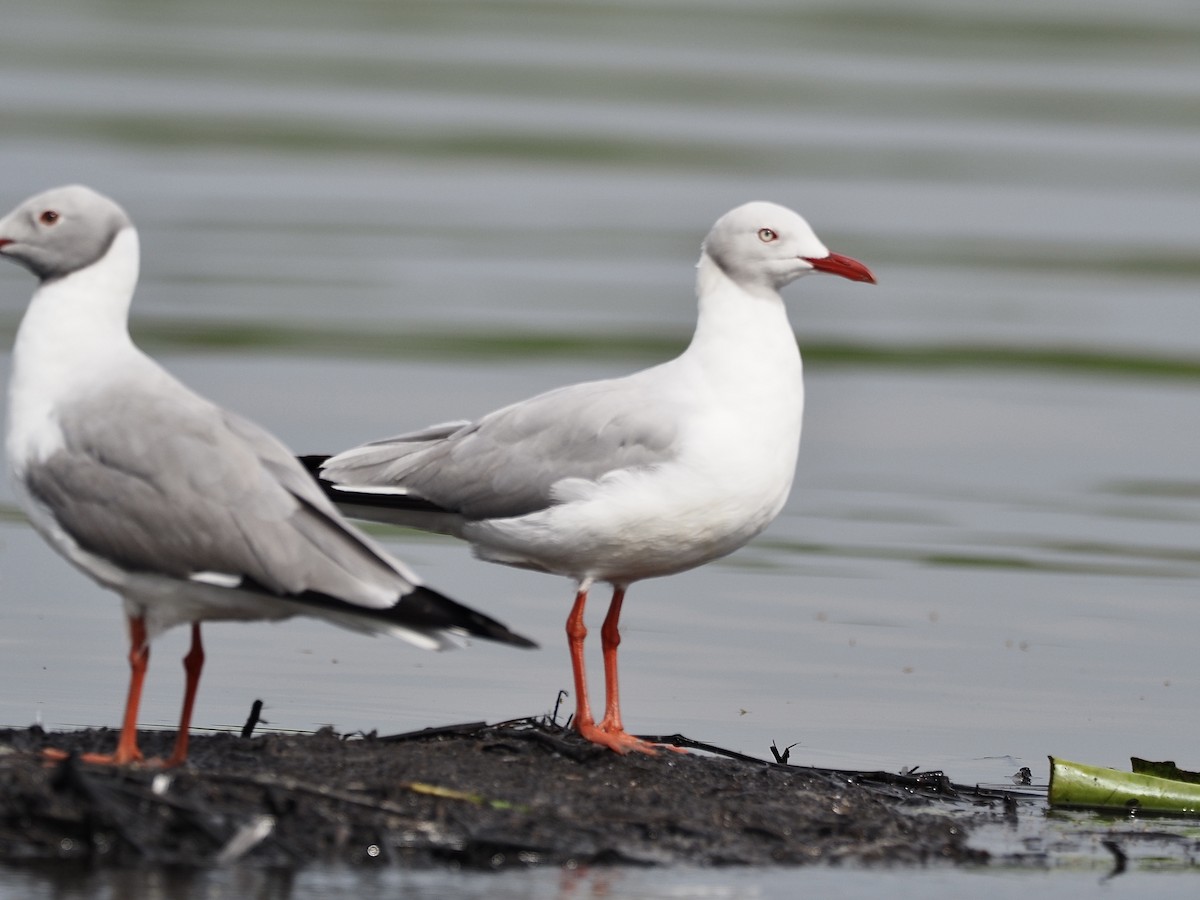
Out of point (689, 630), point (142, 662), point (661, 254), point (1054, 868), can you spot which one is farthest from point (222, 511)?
point (661, 254)

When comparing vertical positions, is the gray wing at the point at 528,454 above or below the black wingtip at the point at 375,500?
above

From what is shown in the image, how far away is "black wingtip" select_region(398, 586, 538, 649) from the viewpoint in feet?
22.3

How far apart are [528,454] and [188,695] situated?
1645 mm

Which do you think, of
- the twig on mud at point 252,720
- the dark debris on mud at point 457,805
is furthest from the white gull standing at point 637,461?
the twig on mud at point 252,720

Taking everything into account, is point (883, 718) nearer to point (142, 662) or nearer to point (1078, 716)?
point (1078, 716)

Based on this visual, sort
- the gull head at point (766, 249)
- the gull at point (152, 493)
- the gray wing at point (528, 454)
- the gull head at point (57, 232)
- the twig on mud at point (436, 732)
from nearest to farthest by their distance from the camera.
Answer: the gull at point (152, 493) → the gull head at point (57, 232) → the twig on mud at point (436, 732) → the gray wing at point (528, 454) → the gull head at point (766, 249)

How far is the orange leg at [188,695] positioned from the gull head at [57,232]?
1.20 m

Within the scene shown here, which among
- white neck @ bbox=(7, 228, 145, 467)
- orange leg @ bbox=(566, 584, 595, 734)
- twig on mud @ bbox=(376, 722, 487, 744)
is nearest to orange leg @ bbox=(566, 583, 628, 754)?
orange leg @ bbox=(566, 584, 595, 734)

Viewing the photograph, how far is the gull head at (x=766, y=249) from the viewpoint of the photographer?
8609 mm

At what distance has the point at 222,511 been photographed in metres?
6.95

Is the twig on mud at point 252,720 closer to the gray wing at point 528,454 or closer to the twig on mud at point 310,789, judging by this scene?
the twig on mud at point 310,789

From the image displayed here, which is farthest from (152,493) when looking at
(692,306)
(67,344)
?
(692,306)

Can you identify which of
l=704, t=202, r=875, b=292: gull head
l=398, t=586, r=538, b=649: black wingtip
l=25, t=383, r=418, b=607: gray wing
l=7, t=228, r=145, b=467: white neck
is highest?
l=704, t=202, r=875, b=292: gull head

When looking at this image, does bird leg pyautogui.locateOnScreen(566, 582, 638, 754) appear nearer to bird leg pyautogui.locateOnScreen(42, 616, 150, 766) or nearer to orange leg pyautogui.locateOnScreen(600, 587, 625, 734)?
orange leg pyautogui.locateOnScreen(600, 587, 625, 734)
